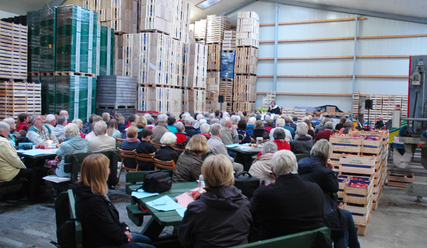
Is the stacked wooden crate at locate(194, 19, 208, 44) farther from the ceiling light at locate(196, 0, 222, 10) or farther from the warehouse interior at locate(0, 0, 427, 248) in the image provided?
the ceiling light at locate(196, 0, 222, 10)

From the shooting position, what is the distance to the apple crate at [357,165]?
5.69 metres

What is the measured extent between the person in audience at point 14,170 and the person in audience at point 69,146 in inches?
21.8

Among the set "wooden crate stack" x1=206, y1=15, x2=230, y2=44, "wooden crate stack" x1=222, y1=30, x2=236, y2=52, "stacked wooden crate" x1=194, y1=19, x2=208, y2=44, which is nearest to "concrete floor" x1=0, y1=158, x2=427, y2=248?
"wooden crate stack" x1=222, y1=30, x2=236, y2=52

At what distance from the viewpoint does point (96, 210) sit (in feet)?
9.02

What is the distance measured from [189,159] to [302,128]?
11.9 ft

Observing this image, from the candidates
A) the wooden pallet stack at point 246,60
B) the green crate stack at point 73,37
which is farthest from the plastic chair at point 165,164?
the wooden pallet stack at point 246,60

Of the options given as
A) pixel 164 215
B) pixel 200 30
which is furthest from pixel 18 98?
pixel 200 30

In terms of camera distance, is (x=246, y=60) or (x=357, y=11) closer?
(x=357, y=11)

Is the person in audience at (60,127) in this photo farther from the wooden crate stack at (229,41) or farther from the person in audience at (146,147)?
the wooden crate stack at (229,41)

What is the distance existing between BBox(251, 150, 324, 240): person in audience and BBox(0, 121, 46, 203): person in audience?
4.22m

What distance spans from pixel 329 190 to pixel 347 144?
2571 mm

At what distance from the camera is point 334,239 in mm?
3857

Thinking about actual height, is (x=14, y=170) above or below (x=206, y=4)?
below

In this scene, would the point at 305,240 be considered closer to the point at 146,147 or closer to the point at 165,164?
the point at 165,164
